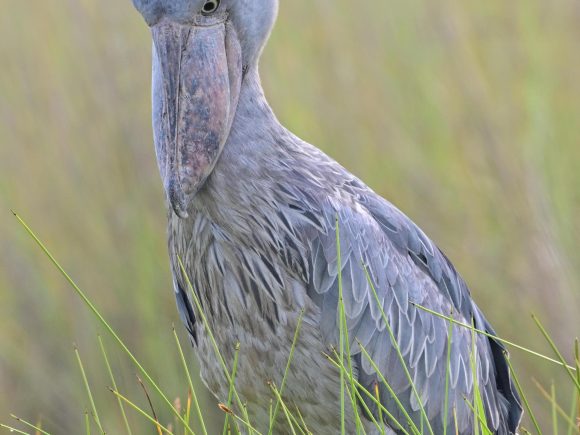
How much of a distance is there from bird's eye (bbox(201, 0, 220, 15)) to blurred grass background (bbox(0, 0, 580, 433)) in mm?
1455

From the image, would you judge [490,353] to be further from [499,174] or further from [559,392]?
[499,174]

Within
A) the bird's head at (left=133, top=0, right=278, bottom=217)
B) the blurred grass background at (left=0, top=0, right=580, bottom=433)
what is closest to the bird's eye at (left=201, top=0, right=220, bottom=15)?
the bird's head at (left=133, top=0, right=278, bottom=217)

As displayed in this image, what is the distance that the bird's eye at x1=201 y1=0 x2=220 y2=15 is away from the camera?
234cm

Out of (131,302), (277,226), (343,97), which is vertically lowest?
(131,302)

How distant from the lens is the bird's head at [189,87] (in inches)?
90.4

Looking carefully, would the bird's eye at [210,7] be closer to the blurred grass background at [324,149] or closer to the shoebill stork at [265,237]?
the shoebill stork at [265,237]

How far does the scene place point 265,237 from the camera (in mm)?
2518

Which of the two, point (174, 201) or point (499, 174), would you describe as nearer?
point (174, 201)

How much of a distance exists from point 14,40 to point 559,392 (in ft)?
7.97

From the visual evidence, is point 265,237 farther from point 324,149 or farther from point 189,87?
point 324,149

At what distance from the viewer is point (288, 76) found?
4.00 meters

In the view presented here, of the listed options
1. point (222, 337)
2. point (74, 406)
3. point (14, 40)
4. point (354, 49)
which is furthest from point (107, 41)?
point (222, 337)

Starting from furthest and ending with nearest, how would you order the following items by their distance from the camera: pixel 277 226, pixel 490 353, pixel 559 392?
pixel 559 392 < pixel 490 353 < pixel 277 226

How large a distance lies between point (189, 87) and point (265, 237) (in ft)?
1.37
